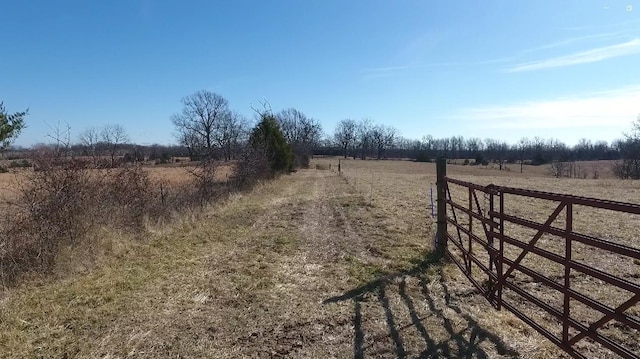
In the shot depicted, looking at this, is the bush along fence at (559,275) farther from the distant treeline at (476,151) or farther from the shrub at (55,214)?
the distant treeline at (476,151)

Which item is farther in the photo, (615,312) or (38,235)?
(38,235)

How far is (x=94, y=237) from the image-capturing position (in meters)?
8.12

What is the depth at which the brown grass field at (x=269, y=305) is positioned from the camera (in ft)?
14.2

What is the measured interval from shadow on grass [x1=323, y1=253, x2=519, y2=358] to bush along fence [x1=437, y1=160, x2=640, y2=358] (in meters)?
0.48

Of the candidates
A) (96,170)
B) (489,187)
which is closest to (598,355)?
(489,187)

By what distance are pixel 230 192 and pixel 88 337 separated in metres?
14.8

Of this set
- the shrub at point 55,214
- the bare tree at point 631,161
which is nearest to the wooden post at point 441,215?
the shrub at point 55,214

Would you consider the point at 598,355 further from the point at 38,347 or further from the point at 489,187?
the point at 38,347

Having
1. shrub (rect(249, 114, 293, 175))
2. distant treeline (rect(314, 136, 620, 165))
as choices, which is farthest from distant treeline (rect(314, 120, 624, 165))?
shrub (rect(249, 114, 293, 175))

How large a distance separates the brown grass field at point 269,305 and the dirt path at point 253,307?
0.02 m

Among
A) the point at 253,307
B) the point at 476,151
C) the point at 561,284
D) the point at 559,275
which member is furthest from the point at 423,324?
the point at 476,151

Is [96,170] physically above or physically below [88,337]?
above

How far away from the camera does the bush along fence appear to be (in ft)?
10.9

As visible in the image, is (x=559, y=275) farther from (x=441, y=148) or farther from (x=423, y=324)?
(x=441, y=148)
